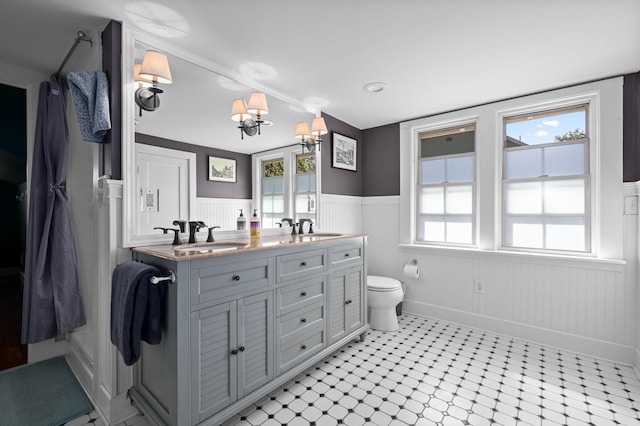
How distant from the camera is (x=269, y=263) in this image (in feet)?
6.00

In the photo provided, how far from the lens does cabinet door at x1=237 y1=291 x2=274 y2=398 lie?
1665 millimetres

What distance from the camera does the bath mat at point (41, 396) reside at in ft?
5.49

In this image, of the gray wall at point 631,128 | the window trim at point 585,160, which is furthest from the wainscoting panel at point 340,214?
the gray wall at point 631,128

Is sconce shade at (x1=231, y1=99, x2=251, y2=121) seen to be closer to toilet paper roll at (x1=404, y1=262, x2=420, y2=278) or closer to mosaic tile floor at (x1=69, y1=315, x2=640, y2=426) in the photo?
mosaic tile floor at (x1=69, y1=315, x2=640, y2=426)

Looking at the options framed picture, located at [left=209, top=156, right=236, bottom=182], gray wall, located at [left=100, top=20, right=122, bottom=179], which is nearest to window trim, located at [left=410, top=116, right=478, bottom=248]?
framed picture, located at [left=209, top=156, right=236, bottom=182]

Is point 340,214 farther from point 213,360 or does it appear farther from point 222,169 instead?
point 213,360

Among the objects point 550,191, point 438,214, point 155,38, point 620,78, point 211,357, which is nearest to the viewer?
point 211,357

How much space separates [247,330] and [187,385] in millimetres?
385

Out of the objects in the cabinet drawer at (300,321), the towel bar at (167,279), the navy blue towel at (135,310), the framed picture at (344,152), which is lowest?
the cabinet drawer at (300,321)

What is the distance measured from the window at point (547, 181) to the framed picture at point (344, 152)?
5.26 feet

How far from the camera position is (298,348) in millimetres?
2037

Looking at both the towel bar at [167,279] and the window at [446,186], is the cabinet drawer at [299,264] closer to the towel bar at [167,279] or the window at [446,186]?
the towel bar at [167,279]

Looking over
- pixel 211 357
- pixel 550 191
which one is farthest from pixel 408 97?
pixel 211 357

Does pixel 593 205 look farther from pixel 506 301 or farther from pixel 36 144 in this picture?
pixel 36 144
